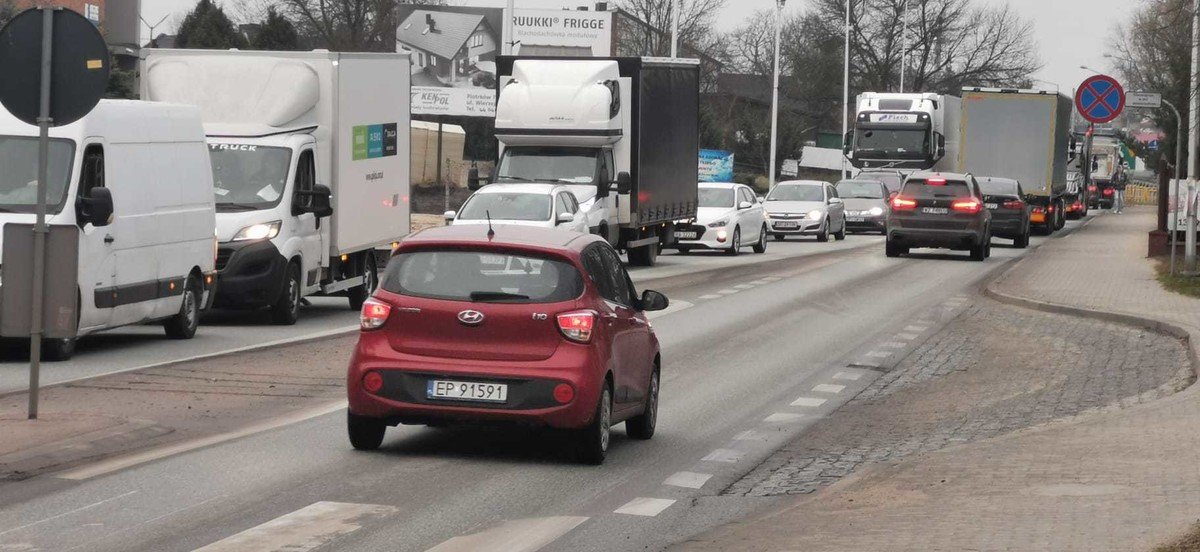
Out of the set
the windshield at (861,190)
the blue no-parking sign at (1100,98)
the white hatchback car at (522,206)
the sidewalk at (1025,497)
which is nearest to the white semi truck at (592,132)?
the white hatchback car at (522,206)

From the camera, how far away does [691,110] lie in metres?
35.3

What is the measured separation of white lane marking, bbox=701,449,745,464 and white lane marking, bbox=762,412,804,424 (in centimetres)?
163

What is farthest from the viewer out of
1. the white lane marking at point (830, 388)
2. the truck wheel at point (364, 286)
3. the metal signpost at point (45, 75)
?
the truck wheel at point (364, 286)

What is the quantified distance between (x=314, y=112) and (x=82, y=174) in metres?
5.55

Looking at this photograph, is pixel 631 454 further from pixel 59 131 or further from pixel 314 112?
pixel 314 112

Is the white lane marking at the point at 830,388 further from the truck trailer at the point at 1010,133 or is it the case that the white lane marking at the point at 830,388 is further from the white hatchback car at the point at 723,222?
the truck trailer at the point at 1010,133

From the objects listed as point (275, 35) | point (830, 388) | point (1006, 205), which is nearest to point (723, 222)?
point (1006, 205)

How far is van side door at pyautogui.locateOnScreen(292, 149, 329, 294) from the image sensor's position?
1995 centimetres

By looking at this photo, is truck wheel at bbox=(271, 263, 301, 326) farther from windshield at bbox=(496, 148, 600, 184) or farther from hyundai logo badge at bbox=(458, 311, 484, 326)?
→ windshield at bbox=(496, 148, 600, 184)

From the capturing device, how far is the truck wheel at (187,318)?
17.5m

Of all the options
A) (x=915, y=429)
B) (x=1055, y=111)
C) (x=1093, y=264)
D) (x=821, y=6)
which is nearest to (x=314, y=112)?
(x=915, y=429)

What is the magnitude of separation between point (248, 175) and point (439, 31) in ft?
188

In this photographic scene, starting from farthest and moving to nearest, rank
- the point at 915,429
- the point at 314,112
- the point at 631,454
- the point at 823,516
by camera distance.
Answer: the point at 314,112 → the point at 915,429 → the point at 631,454 → the point at 823,516

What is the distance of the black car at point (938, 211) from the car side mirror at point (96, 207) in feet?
77.3
